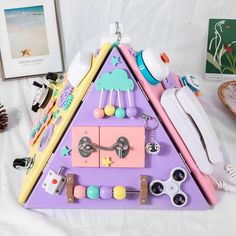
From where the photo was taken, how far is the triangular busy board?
815 mm

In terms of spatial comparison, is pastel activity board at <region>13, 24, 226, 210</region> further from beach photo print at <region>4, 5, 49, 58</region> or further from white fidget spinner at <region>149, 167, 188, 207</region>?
beach photo print at <region>4, 5, 49, 58</region>

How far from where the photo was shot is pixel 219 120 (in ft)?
3.83

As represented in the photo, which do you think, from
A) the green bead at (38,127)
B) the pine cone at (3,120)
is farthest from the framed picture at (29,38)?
the green bead at (38,127)

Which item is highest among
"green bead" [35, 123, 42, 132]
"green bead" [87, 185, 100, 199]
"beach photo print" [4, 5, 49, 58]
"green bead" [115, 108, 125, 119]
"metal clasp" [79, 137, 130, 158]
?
"beach photo print" [4, 5, 49, 58]

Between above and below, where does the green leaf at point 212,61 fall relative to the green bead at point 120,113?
below

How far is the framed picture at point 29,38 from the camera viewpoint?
1.31 metres

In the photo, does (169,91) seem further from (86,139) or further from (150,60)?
(86,139)

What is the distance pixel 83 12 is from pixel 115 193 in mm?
704

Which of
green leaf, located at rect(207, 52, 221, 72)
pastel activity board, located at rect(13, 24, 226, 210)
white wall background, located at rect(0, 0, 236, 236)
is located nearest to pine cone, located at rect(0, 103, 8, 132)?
white wall background, located at rect(0, 0, 236, 236)

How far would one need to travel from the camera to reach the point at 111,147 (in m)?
0.82

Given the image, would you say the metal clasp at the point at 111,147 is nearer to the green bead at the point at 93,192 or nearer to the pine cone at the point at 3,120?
the green bead at the point at 93,192

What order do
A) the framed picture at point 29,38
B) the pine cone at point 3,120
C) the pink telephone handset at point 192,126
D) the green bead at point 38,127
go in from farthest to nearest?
the framed picture at point 29,38 → the pine cone at point 3,120 → the green bead at point 38,127 → the pink telephone handset at point 192,126

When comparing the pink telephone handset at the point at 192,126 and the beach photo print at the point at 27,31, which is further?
the beach photo print at the point at 27,31

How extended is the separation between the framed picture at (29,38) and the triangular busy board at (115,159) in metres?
0.57
